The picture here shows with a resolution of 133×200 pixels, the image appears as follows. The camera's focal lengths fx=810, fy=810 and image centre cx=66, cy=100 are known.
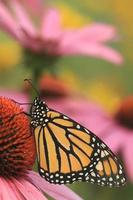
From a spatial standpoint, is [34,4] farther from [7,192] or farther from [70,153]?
[7,192]

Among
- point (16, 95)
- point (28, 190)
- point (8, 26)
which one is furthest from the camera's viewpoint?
point (16, 95)

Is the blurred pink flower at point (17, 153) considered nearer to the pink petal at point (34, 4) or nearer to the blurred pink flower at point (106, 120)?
the blurred pink flower at point (106, 120)

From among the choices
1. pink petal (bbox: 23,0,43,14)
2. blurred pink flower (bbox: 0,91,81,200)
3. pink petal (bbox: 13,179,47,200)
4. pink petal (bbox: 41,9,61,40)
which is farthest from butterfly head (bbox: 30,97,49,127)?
pink petal (bbox: 23,0,43,14)

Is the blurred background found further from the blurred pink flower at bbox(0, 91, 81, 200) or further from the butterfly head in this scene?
the blurred pink flower at bbox(0, 91, 81, 200)

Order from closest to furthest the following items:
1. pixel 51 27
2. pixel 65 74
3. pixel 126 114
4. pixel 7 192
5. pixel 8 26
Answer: pixel 7 192 → pixel 8 26 → pixel 51 27 → pixel 126 114 → pixel 65 74

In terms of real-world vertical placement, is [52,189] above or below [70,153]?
below

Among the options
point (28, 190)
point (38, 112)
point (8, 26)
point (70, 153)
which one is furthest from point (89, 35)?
point (28, 190)
